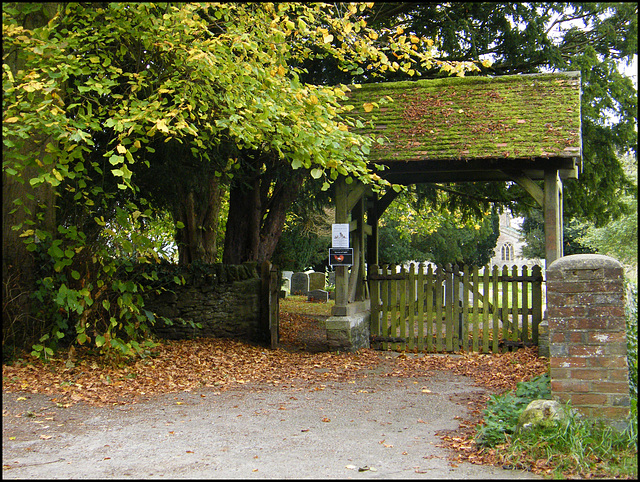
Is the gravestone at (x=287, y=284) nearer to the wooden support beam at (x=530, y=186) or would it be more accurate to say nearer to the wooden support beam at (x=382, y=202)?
the wooden support beam at (x=382, y=202)

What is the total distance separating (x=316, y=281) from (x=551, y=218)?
16374mm

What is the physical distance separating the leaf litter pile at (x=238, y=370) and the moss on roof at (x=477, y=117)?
3.37 metres

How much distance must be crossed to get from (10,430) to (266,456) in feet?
8.38

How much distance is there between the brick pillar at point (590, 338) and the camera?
4.92 metres

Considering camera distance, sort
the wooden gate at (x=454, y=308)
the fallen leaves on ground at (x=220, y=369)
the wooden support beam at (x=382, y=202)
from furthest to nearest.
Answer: the wooden support beam at (x=382, y=202), the wooden gate at (x=454, y=308), the fallen leaves on ground at (x=220, y=369)

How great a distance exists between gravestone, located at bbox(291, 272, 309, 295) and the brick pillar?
20.3m

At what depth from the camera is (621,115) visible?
40.3ft

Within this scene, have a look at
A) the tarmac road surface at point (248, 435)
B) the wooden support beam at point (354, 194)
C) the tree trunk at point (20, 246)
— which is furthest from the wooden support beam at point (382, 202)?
the tree trunk at point (20, 246)

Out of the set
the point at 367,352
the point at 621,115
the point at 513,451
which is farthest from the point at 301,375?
the point at 621,115

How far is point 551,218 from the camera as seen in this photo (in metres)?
9.85

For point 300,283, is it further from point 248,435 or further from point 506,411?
point 506,411

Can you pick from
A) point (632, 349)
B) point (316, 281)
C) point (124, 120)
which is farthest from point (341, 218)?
point (316, 281)

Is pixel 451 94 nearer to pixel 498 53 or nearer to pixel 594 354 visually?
pixel 498 53

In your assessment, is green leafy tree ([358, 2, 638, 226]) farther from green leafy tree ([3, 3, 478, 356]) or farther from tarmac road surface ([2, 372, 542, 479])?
tarmac road surface ([2, 372, 542, 479])
